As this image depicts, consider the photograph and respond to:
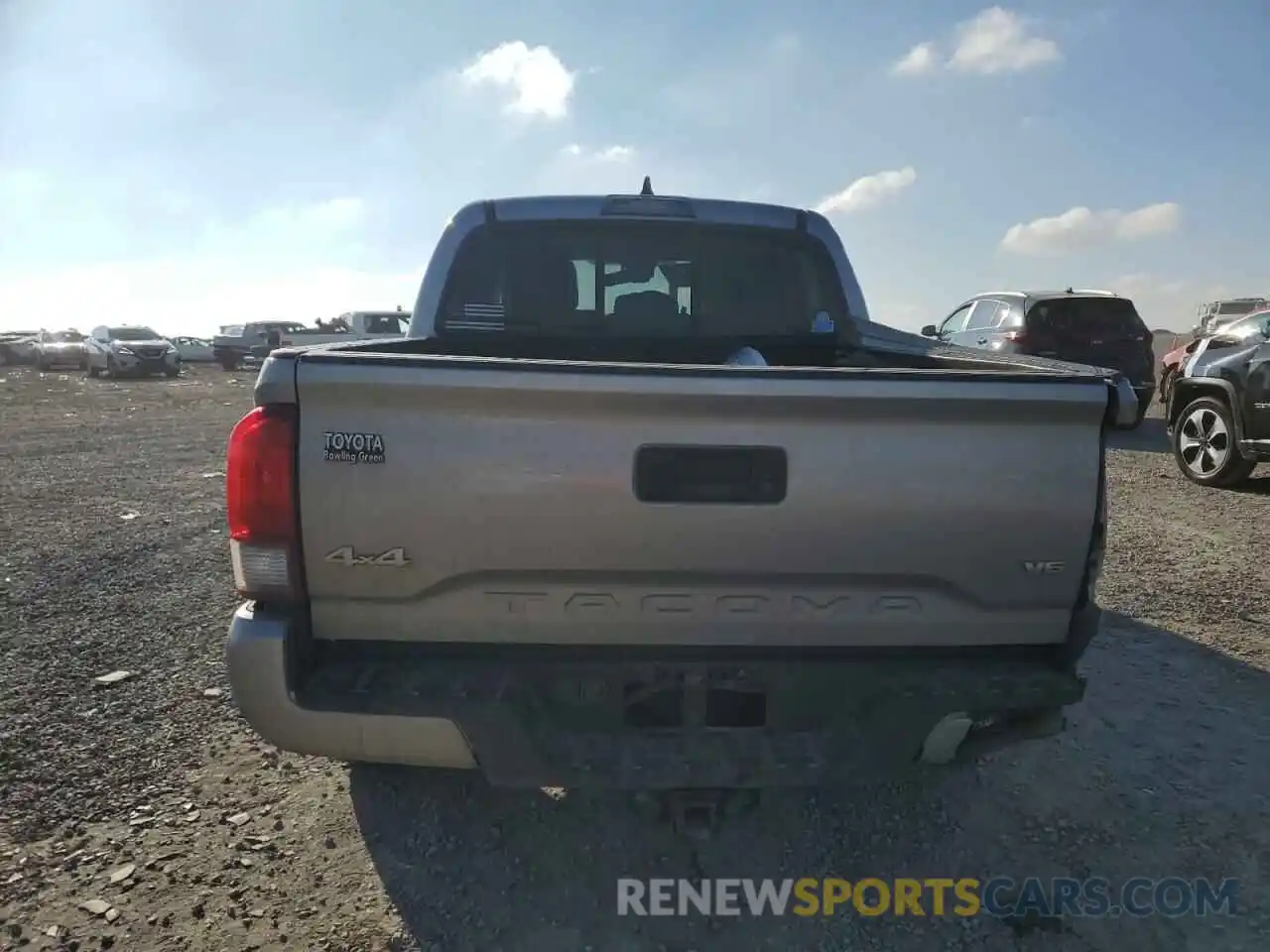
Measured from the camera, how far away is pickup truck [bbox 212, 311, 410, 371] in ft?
85.7

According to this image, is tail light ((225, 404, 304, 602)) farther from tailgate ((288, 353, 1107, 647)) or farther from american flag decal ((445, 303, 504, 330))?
american flag decal ((445, 303, 504, 330))

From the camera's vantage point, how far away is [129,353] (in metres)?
26.9

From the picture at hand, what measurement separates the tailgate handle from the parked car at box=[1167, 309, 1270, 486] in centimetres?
732

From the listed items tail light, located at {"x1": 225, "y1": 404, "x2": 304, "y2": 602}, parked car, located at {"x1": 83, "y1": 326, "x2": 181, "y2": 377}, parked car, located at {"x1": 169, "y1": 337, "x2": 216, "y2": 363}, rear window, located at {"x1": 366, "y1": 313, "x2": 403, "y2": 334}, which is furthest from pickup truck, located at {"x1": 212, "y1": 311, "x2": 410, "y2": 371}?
tail light, located at {"x1": 225, "y1": 404, "x2": 304, "y2": 602}

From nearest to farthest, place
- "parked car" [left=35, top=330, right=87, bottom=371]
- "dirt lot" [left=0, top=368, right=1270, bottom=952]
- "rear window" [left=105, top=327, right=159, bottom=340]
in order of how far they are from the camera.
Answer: "dirt lot" [left=0, top=368, right=1270, bottom=952] < "rear window" [left=105, top=327, right=159, bottom=340] < "parked car" [left=35, top=330, right=87, bottom=371]

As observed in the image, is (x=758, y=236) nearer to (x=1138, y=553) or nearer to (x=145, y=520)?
(x=1138, y=553)

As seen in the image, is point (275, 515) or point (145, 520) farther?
point (145, 520)

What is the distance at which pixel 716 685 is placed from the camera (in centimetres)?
211

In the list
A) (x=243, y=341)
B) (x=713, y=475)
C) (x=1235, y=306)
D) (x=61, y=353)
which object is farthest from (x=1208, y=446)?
(x=61, y=353)

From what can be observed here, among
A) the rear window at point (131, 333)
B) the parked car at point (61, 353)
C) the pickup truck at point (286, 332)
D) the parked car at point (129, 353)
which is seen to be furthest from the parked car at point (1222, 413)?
the parked car at point (61, 353)

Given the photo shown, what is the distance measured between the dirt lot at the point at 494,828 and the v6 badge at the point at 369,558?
1.05 metres

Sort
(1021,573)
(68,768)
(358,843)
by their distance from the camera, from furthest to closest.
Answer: (68,768)
(358,843)
(1021,573)

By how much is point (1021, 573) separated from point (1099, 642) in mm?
2621

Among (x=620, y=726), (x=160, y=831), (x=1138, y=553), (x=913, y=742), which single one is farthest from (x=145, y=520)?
(x=1138, y=553)
